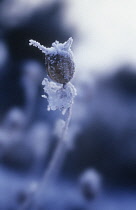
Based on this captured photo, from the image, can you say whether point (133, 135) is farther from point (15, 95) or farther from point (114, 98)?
point (15, 95)

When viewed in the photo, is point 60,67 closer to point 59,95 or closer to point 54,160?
point 59,95

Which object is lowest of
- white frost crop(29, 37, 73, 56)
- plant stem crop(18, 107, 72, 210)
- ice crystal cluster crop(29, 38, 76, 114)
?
plant stem crop(18, 107, 72, 210)

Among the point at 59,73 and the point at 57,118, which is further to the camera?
the point at 57,118

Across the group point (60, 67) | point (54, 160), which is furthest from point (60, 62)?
point (54, 160)

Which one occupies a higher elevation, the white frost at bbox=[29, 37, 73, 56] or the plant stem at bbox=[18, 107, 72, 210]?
the white frost at bbox=[29, 37, 73, 56]

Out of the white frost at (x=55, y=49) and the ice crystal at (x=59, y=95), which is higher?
the white frost at (x=55, y=49)

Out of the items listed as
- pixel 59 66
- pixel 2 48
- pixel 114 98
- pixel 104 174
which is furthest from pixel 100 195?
pixel 2 48
